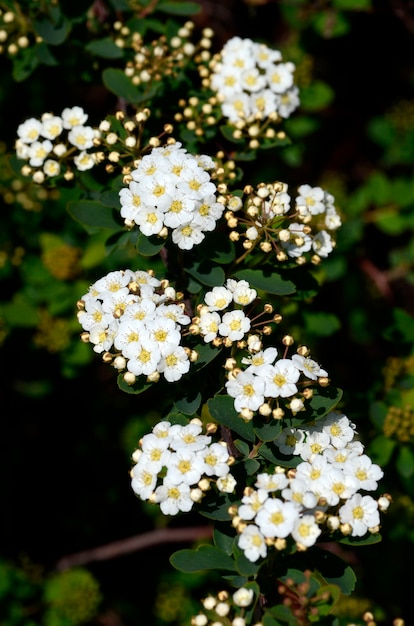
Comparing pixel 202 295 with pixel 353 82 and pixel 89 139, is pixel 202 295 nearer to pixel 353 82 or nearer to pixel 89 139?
pixel 89 139

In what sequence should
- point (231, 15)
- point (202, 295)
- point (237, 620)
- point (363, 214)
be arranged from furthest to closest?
point (231, 15) < point (363, 214) < point (202, 295) < point (237, 620)

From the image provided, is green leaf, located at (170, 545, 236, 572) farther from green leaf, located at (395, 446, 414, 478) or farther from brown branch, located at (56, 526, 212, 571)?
brown branch, located at (56, 526, 212, 571)

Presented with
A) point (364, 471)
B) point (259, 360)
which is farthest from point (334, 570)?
point (259, 360)

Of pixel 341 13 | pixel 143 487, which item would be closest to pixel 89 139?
pixel 143 487

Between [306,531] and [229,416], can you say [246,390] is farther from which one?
[306,531]

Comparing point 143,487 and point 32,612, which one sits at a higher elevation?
point 143,487

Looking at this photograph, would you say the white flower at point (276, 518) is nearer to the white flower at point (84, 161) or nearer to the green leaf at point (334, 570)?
the green leaf at point (334, 570)

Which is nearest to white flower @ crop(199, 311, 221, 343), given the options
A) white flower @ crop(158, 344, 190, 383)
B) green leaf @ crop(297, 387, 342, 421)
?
white flower @ crop(158, 344, 190, 383)
